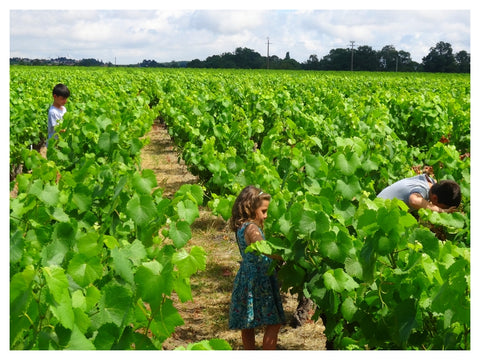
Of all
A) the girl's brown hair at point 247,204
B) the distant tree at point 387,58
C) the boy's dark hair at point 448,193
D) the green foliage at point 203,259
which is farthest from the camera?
the distant tree at point 387,58

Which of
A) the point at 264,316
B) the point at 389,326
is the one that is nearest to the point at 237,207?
the point at 264,316

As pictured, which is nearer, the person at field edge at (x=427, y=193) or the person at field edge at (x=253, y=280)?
the person at field edge at (x=253, y=280)

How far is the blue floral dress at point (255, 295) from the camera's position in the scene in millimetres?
3574

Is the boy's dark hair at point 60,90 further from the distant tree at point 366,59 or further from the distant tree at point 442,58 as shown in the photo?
the distant tree at point 366,59

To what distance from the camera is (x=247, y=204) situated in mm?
3566

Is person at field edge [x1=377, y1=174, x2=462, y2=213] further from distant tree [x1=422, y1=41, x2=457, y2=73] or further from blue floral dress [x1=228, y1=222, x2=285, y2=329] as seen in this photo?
distant tree [x1=422, y1=41, x2=457, y2=73]

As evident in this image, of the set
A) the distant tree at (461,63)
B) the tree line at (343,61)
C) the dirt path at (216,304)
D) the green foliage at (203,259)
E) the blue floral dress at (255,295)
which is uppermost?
the tree line at (343,61)

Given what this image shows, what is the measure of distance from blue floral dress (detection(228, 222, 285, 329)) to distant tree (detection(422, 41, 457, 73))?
57.8 meters

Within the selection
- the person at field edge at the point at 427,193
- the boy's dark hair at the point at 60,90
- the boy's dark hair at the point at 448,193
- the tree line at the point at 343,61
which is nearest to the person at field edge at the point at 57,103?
the boy's dark hair at the point at 60,90

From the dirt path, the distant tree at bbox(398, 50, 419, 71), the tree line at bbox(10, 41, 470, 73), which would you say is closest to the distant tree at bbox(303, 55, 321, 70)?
the tree line at bbox(10, 41, 470, 73)

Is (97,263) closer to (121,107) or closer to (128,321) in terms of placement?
(128,321)

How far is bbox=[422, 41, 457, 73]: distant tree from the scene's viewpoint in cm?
5672

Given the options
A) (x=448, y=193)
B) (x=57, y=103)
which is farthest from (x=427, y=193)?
(x=57, y=103)

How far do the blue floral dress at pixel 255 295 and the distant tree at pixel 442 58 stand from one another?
5777cm
